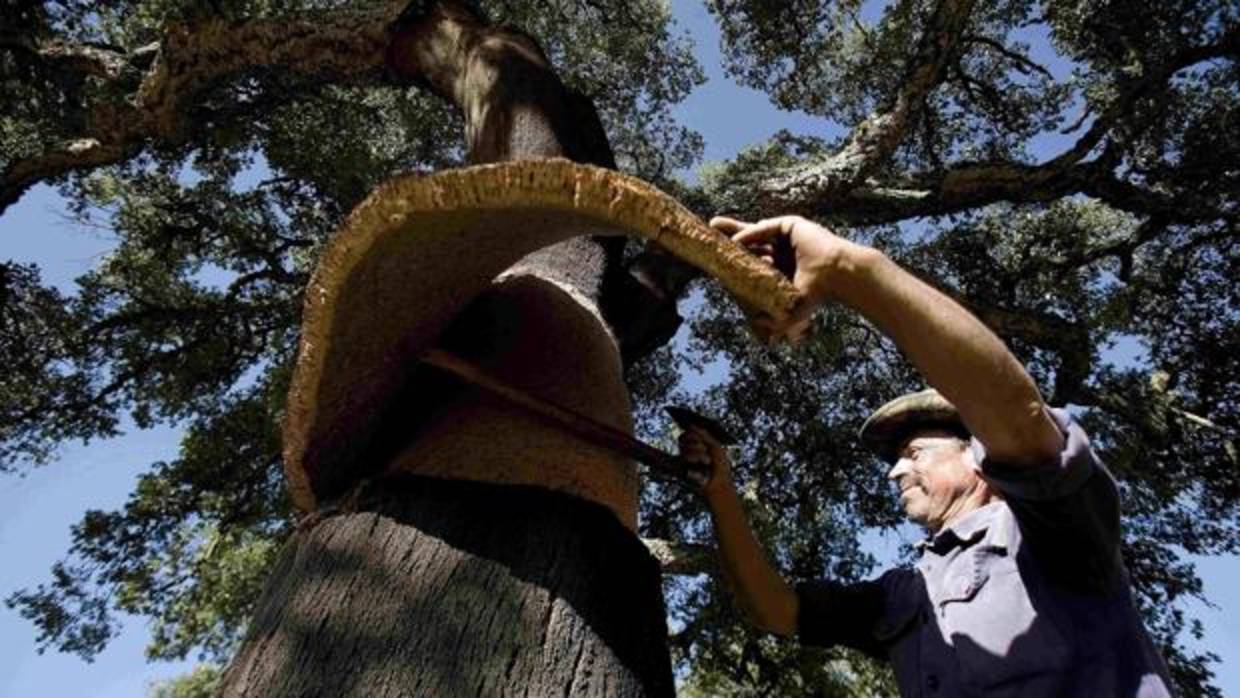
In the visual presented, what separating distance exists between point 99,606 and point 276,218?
423 cm

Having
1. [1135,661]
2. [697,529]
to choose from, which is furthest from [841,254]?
[697,529]

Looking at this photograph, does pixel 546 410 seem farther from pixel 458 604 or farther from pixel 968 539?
pixel 968 539

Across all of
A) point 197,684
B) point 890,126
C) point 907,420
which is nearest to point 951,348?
point 907,420

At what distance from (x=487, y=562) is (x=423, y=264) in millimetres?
531

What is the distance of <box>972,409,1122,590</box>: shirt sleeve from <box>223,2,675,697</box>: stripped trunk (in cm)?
69

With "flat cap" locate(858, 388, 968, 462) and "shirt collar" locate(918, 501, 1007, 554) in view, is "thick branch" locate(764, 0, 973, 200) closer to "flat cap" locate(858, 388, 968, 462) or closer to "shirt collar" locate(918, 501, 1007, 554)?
"flat cap" locate(858, 388, 968, 462)

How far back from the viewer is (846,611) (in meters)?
2.53

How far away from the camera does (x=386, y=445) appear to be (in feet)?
5.65

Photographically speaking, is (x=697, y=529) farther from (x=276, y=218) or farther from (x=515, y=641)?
(x=515, y=641)

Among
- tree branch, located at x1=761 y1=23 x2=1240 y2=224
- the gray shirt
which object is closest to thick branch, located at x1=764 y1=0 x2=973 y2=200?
tree branch, located at x1=761 y1=23 x2=1240 y2=224

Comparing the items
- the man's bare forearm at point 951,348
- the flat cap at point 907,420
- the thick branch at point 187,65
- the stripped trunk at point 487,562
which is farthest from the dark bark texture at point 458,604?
the thick branch at point 187,65

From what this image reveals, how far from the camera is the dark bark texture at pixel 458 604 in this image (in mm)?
1224

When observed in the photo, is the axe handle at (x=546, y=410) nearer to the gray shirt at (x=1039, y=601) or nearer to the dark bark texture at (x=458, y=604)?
the dark bark texture at (x=458, y=604)

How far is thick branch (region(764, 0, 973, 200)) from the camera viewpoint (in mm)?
5715
